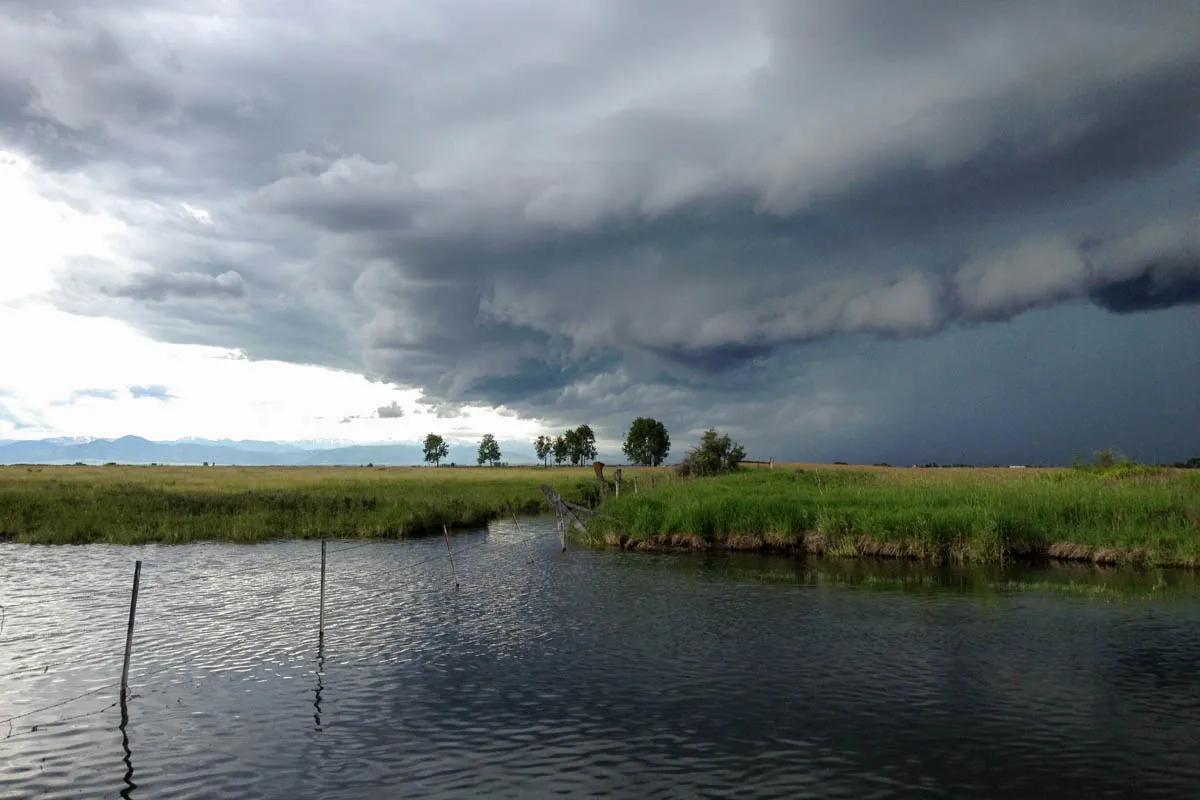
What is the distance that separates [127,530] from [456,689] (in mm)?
37759

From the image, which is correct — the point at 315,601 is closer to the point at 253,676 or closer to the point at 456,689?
the point at 253,676

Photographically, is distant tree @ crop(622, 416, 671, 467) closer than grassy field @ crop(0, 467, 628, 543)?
No

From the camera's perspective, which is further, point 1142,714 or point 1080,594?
point 1080,594

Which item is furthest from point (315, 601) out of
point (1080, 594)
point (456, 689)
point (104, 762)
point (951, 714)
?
point (1080, 594)

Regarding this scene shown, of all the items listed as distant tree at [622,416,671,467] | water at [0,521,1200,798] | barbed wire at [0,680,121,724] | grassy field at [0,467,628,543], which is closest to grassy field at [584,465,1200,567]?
water at [0,521,1200,798]

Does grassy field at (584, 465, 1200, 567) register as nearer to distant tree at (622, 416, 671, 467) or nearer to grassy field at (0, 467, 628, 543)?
grassy field at (0, 467, 628, 543)

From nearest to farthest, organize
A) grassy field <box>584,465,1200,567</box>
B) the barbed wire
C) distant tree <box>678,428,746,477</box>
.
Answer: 1. the barbed wire
2. grassy field <box>584,465,1200,567</box>
3. distant tree <box>678,428,746,477</box>

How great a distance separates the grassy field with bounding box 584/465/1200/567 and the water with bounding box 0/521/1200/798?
4585 mm

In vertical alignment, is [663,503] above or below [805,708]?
above

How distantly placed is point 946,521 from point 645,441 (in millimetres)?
154123

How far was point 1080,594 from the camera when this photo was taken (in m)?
26.4

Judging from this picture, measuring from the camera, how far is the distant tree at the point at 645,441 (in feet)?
623

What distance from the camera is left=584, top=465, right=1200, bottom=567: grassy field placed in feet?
113

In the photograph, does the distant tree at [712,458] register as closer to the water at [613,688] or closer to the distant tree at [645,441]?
the water at [613,688]
